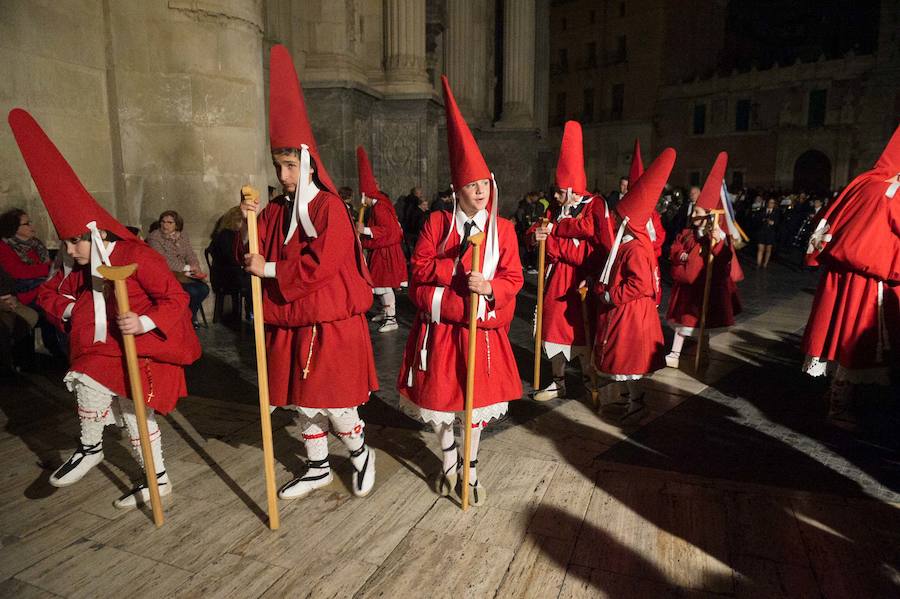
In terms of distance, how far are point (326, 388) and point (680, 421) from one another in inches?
115

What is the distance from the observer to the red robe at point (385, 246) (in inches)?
300

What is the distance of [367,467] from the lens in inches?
136

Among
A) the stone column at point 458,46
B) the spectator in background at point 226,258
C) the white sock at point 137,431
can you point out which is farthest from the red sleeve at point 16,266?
the stone column at point 458,46

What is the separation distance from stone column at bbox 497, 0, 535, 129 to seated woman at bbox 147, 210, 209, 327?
11.8m

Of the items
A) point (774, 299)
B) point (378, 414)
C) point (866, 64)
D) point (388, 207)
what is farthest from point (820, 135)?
point (378, 414)

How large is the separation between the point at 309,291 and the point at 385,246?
474 cm

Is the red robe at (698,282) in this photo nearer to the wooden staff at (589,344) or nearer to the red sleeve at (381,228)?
the wooden staff at (589,344)

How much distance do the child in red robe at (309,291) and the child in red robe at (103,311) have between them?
540 mm

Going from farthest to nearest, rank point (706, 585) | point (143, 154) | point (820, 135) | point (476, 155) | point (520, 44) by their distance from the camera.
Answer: point (820, 135)
point (520, 44)
point (143, 154)
point (476, 155)
point (706, 585)

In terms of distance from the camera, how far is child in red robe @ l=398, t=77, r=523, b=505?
314 cm

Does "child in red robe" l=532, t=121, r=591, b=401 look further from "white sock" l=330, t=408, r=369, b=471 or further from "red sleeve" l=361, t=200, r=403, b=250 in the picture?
"red sleeve" l=361, t=200, r=403, b=250

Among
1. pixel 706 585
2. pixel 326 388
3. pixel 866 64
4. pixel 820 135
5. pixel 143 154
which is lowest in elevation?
pixel 706 585

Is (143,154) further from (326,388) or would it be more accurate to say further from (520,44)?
(520,44)

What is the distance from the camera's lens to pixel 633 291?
174 inches
